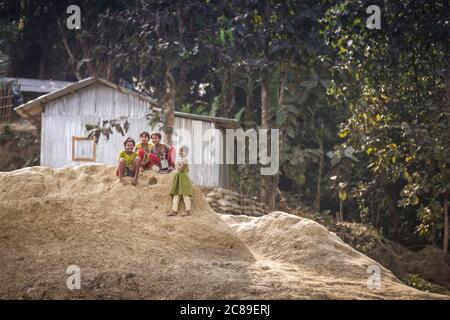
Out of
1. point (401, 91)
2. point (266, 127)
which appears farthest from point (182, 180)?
point (401, 91)

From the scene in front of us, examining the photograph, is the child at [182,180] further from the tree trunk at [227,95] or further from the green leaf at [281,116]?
the tree trunk at [227,95]

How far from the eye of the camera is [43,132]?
20.2 metres

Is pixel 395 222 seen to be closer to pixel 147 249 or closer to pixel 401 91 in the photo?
pixel 401 91

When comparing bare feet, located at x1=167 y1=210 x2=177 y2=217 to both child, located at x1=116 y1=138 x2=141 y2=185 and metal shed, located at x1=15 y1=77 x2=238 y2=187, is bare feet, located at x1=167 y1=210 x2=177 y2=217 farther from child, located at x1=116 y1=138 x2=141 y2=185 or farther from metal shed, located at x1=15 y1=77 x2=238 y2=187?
metal shed, located at x1=15 y1=77 x2=238 y2=187

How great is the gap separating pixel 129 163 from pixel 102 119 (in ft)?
33.6

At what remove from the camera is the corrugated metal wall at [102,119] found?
19266 mm

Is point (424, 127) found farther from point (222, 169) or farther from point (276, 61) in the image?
point (222, 169)

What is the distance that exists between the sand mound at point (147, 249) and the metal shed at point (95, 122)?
27.2ft

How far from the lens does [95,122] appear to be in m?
20.2

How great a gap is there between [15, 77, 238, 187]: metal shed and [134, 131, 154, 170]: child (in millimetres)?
8663

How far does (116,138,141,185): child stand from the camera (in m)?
10.1

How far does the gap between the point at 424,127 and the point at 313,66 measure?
13.9 feet

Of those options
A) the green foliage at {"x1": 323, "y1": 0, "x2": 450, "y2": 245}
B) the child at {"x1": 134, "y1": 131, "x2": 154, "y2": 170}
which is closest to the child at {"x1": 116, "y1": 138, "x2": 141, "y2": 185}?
the child at {"x1": 134, "y1": 131, "x2": 154, "y2": 170}

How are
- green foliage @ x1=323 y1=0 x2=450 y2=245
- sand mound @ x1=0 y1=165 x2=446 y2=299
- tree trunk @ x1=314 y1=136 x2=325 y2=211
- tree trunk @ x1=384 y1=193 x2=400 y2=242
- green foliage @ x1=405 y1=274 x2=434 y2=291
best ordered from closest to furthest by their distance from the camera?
sand mound @ x1=0 y1=165 x2=446 y2=299 < green foliage @ x1=405 y1=274 x2=434 y2=291 < green foliage @ x1=323 y1=0 x2=450 y2=245 < tree trunk @ x1=384 y1=193 x2=400 y2=242 < tree trunk @ x1=314 y1=136 x2=325 y2=211
